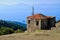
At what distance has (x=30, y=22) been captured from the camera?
121 feet

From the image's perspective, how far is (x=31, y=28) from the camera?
119 feet

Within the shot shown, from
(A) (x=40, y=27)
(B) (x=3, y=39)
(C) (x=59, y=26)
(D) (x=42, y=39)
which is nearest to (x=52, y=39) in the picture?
(D) (x=42, y=39)

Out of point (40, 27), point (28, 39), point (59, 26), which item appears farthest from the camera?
point (40, 27)

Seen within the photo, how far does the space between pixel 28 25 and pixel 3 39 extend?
23.8 m

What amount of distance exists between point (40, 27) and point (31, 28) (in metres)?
1.48

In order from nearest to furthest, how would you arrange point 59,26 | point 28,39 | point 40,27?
point 28,39 → point 59,26 → point 40,27

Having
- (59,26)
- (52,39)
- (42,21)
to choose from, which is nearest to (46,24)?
(42,21)

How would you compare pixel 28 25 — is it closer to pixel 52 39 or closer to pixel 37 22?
pixel 37 22

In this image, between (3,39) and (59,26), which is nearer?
(3,39)

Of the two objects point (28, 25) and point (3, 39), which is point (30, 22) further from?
point (3, 39)

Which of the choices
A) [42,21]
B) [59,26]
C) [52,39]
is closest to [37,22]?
[42,21]

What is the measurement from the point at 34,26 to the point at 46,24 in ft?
6.83

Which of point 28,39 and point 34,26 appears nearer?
point 28,39

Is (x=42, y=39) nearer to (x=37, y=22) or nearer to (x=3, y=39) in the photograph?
(x=3, y=39)
